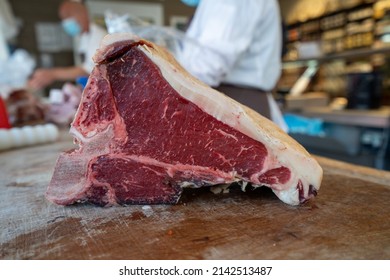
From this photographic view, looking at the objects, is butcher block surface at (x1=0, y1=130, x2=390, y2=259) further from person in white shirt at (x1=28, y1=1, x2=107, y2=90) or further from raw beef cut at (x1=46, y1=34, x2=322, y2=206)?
person in white shirt at (x1=28, y1=1, x2=107, y2=90)

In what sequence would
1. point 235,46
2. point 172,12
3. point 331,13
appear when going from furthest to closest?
point 172,12
point 331,13
point 235,46

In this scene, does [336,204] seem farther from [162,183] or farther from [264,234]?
[162,183]

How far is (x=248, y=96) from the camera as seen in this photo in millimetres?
2484

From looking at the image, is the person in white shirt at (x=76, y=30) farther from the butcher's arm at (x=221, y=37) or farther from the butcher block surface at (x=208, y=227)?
the butcher block surface at (x=208, y=227)

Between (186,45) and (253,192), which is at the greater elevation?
(186,45)

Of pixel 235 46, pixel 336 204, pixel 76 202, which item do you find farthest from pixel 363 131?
pixel 76 202

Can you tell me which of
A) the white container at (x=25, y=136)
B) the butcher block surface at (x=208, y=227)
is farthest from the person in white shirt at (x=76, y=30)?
the butcher block surface at (x=208, y=227)

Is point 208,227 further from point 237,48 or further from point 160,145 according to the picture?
point 237,48

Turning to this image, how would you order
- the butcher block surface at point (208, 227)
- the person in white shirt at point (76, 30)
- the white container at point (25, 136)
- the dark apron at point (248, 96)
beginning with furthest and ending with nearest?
the person in white shirt at point (76, 30) < the dark apron at point (248, 96) < the white container at point (25, 136) < the butcher block surface at point (208, 227)

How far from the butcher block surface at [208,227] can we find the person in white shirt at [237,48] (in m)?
1.25

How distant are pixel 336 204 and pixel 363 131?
274cm

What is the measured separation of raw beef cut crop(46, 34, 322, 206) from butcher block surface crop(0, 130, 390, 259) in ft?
0.21

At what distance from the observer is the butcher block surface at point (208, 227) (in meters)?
0.77
